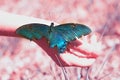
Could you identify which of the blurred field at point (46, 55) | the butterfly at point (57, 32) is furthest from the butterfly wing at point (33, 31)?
the blurred field at point (46, 55)

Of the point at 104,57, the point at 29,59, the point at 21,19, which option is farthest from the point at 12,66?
the point at 104,57

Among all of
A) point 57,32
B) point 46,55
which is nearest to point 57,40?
point 57,32

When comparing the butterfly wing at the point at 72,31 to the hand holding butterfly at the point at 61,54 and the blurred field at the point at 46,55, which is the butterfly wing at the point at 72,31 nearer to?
the hand holding butterfly at the point at 61,54

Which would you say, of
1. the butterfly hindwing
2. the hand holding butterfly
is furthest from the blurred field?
the butterfly hindwing

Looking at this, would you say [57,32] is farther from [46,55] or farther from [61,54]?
[46,55]

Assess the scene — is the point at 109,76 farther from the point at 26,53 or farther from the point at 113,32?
Answer: the point at 26,53

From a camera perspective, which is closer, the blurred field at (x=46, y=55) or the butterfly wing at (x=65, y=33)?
the butterfly wing at (x=65, y=33)
